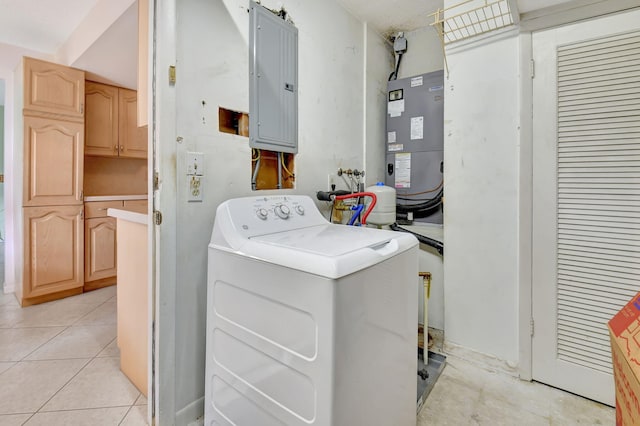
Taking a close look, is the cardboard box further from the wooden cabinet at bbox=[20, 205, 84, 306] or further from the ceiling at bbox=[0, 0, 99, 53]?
the wooden cabinet at bbox=[20, 205, 84, 306]

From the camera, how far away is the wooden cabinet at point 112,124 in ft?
10.7

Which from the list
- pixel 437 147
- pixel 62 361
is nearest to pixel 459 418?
pixel 437 147

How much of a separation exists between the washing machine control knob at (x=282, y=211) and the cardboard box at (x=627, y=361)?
3.91 feet

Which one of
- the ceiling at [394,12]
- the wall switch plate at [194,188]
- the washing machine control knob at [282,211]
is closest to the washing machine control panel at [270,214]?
the washing machine control knob at [282,211]

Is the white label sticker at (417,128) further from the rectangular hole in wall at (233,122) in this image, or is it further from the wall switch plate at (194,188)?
the wall switch plate at (194,188)

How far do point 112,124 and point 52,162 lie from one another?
0.81 meters

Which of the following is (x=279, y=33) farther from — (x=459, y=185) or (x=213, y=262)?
(x=459, y=185)

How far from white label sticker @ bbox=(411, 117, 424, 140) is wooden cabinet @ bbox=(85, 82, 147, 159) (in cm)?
314

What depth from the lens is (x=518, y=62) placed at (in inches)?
67.5

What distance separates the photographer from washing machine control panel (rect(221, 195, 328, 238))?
51.2 inches

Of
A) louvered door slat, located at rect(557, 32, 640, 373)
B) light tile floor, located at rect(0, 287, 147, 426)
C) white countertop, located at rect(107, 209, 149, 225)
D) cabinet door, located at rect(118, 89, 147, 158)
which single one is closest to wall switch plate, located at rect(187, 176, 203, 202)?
white countertop, located at rect(107, 209, 149, 225)

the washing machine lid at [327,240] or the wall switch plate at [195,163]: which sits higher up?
the wall switch plate at [195,163]

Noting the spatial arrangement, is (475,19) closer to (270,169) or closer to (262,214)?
(270,169)

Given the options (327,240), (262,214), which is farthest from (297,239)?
(262,214)
